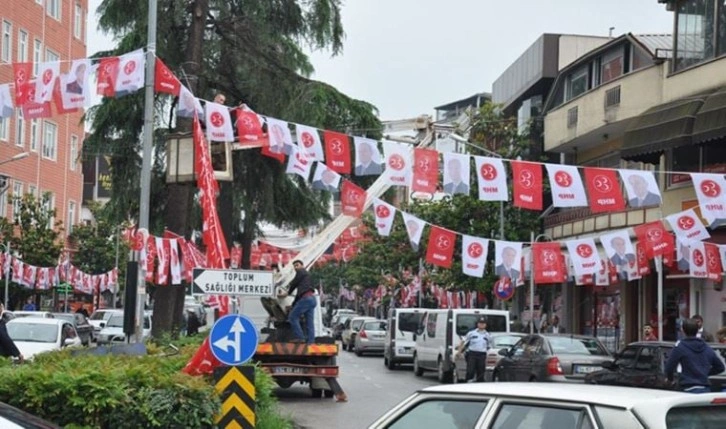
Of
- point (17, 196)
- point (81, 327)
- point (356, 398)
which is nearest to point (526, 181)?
point (356, 398)

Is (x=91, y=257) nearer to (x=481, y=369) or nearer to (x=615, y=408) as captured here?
(x=481, y=369)

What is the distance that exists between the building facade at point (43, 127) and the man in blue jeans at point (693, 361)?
36.6 meters

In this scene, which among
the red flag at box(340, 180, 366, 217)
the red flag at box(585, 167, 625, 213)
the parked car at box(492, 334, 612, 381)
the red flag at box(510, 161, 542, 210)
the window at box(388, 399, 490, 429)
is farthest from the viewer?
the red flag at box(340, 180, 366, 217)

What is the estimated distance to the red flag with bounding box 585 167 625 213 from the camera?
69.1 feet

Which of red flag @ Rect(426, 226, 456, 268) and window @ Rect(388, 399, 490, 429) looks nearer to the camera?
window @ Rect(388, 399, 490, 429)

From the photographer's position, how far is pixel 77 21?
59.2 m

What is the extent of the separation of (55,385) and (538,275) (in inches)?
621

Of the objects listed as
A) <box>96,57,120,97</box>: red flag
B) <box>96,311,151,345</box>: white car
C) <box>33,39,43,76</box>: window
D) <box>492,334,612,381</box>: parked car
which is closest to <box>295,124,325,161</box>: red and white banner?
<box>96,57,120,97</box>: red flag

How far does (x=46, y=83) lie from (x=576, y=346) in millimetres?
10754

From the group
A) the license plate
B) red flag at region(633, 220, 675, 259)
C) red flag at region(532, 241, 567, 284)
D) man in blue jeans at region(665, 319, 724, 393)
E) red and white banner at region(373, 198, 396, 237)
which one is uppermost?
red and white banner at region(373, 198, 396, 237)

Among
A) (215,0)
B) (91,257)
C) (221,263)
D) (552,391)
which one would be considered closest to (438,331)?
(215,0)

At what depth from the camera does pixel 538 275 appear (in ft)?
82.6

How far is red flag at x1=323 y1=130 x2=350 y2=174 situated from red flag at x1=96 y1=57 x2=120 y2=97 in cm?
408

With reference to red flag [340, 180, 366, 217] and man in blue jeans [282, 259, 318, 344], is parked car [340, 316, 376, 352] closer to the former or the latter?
red flag [340, 180, 366, 217]
